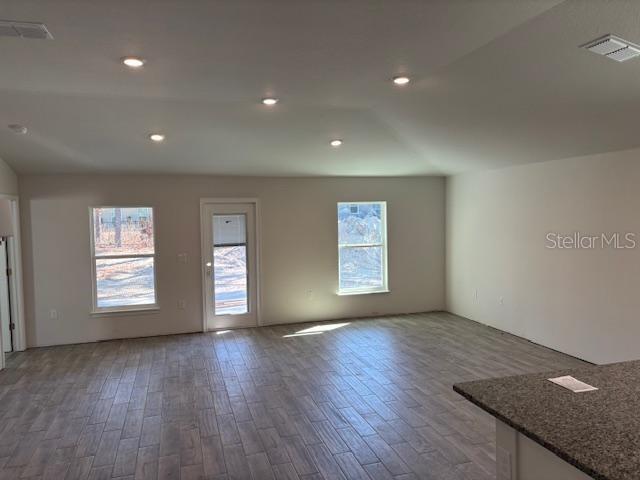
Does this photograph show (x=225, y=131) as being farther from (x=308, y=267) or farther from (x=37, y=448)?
(x=37, y=448)

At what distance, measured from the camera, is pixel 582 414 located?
171cm

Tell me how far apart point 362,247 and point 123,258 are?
3485 mm

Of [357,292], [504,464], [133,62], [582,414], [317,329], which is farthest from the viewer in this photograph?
[357,292]

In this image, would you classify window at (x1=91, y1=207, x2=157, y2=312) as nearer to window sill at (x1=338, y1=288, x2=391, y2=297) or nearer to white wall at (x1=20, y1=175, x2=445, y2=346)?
white wall at (x1=20, y1=175, x2=445, y2=346)

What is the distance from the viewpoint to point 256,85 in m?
3.90

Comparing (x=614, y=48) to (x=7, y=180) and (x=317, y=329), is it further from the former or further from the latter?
(x=7, y=180)

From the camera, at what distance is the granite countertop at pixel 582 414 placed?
1.42m

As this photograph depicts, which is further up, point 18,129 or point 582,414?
point 18,129

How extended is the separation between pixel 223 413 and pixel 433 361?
2400 mm

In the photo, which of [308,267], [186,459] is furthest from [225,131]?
[186,459]

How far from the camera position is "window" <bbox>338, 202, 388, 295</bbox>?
747 cm

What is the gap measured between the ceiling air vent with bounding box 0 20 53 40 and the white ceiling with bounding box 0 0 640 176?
2.1 inches

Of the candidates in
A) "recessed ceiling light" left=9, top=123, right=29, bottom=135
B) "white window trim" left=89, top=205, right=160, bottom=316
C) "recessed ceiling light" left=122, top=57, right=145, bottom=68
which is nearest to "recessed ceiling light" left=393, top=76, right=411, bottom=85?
"recessed ceiling light" left=122, top=57, right=145, bottom=68

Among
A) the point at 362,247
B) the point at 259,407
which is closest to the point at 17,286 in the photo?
the point at 259,407
